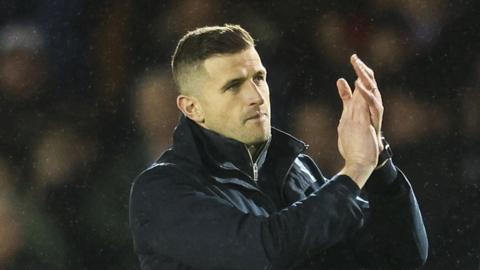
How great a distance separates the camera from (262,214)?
1.09 m

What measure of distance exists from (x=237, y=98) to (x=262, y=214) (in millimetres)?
151

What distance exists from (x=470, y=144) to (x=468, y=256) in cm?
22

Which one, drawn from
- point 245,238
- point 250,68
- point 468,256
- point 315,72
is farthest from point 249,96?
point 468,256

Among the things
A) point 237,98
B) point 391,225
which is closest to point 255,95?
point 237,98

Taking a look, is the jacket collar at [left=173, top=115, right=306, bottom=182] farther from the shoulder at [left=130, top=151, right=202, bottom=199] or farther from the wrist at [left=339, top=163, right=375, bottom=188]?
the wrist at [left=339, top=163, right=375, bottom=188]

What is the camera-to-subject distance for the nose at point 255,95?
3.54 ft

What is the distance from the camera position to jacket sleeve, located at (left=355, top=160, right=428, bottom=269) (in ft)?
3.64

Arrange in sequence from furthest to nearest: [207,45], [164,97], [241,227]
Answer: [164,97] → [207,45] → [241,227]

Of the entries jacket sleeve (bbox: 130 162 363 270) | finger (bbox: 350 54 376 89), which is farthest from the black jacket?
finger (bbox: 350 54 376 89)

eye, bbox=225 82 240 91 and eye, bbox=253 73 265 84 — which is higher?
eye, bbox=253 73 265 84

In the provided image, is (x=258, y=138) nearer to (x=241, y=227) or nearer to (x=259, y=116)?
(x=259, y=116)

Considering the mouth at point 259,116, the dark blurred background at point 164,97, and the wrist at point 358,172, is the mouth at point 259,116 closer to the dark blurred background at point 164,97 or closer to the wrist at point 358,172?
the wrist at point 358,172

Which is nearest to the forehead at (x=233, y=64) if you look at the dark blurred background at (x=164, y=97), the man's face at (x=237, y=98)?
the man's face at (x=237, y=98)

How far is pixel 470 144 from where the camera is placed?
170cm
